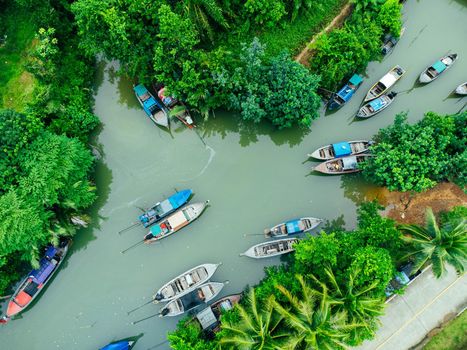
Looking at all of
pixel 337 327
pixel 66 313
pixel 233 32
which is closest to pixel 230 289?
pixel 337 327

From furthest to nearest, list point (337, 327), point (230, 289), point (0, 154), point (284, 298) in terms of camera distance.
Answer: point (230, 289) < point (0, 154) < point (284, 298) < point (337, 327)

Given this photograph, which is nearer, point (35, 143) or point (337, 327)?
point (337, 327)

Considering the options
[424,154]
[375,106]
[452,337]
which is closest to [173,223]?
[424,154]

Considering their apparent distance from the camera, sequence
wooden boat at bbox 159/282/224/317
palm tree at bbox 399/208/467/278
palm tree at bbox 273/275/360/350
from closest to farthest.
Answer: palm tree at bbox 273/275/360/350 → palm tree at bbox 399/208/467/278 → wooden boat at bbox 159/282/224/317

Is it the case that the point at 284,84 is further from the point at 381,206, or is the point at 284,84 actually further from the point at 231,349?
the point at 231,349

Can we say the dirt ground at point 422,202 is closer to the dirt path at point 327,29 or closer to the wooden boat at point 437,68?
the wooden boat at point 437,68

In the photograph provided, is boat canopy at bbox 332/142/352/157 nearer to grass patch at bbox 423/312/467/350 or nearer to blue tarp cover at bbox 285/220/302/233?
blue tarp cover at bbox 285/220/302/233

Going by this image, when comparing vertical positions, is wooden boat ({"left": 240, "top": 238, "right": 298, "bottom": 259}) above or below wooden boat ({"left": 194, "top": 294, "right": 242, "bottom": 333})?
above

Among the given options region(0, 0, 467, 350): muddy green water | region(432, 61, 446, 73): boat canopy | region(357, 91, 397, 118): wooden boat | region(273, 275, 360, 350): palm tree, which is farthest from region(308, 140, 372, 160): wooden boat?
region(273, 275, 360, 350): palm tree
